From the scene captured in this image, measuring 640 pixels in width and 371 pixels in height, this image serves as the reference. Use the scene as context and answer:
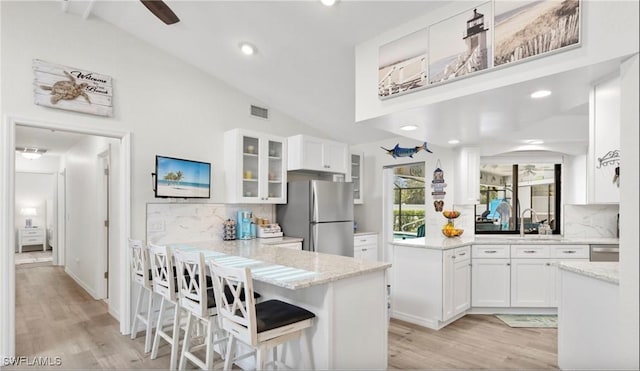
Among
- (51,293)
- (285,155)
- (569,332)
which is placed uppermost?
(285,155)

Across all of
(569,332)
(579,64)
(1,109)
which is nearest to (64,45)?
(1,109)

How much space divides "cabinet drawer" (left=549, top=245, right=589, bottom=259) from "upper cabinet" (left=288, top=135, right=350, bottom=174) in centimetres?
282

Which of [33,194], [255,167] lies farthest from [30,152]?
[255,167]

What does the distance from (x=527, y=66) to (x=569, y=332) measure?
176cm

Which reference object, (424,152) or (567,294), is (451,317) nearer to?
(567,294)

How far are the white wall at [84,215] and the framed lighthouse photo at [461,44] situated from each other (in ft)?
12.5

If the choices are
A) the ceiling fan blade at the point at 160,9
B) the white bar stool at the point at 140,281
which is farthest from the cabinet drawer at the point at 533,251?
the ceiling fan blade at the point at 160,9

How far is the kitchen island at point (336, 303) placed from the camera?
6.85 feet

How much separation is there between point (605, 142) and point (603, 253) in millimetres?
2896

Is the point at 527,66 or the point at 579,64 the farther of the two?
the point at 527,66

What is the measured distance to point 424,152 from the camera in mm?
5141

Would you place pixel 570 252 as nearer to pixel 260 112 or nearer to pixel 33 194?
pixel 260 112

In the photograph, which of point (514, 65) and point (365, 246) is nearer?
point (514, 65)

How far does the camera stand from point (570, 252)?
4.08m
